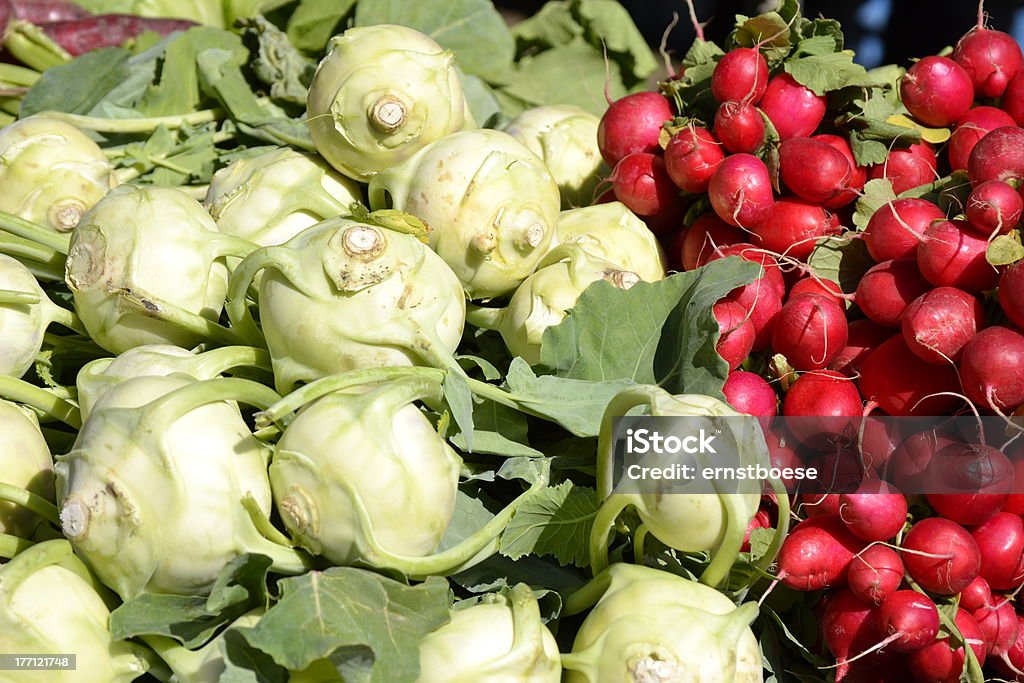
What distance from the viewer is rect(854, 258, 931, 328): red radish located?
177 centimetres

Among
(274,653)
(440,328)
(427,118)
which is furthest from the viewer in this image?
(427,118)

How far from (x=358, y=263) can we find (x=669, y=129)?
3.25 ft

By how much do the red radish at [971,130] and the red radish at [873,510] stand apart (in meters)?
0.80

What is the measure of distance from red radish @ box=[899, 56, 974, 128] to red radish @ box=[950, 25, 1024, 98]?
0.11ft

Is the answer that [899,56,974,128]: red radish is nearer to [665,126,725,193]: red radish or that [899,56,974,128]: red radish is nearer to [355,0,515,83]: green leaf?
[665,126,725,193]: red radish

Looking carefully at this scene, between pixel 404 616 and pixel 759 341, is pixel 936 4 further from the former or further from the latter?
pixel 404 616

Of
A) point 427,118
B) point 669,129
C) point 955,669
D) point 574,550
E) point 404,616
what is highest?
point 427,118

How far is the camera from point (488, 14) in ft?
10.3

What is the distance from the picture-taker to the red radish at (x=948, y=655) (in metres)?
1.59

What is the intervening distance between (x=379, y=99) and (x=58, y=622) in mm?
1128

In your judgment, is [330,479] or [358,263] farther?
[358,263]

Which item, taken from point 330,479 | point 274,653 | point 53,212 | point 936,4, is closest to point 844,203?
point 330,479

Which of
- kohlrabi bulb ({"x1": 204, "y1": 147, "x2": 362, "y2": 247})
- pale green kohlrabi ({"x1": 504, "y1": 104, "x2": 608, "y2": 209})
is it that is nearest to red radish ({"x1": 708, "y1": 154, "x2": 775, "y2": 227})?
pale green kohlrabi ({"x1": 504, "y1": 104, "x2": 608, "y2": 209})

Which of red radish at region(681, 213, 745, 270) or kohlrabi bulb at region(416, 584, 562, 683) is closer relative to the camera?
kohlrabi bulb at region(416, 584, 562, 683)
